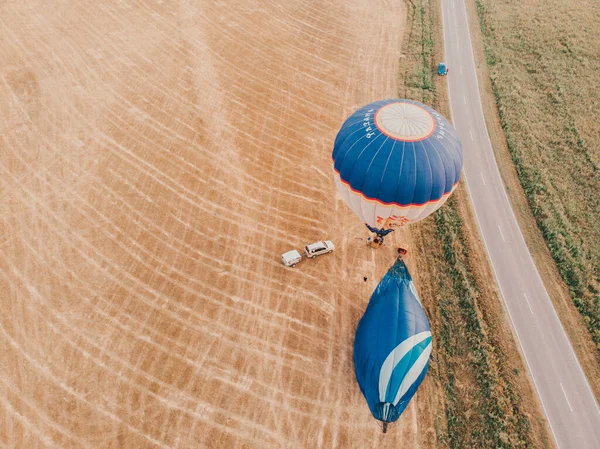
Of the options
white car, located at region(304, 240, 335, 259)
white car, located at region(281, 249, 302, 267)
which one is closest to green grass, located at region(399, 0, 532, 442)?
white car, located at region(304, 240, 335, 259)

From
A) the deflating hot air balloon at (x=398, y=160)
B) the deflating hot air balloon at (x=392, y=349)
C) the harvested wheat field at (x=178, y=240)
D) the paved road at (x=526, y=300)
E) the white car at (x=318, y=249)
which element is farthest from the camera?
the white car at (x=318, y=249)

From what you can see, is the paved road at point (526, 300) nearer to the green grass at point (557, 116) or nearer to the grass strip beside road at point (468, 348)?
the grass strip beside road at point (468, 348)

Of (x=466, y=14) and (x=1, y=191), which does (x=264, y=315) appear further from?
(x=466, y=14)

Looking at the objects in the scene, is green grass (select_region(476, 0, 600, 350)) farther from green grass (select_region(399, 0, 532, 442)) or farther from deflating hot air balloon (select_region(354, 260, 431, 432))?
deflating hot air balloon (select_region(354, 260, 431, 432))

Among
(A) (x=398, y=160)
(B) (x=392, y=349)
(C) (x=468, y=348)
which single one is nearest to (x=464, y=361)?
(C) (x=468, y=348)

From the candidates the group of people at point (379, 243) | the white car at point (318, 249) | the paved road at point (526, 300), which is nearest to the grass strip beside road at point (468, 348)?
the paved road at point (526, 300)

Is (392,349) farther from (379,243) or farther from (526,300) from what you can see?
(526,300)

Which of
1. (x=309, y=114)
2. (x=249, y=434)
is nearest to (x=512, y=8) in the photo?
(x=309, y=114)
